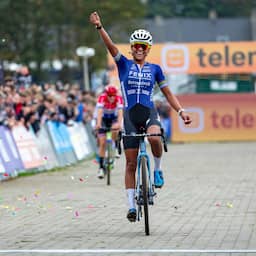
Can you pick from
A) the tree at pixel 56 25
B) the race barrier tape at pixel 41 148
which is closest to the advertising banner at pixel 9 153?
the race barrier tape at pixel 41 148

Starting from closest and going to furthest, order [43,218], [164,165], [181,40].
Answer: [43,218] < [164,165] < [181,40]

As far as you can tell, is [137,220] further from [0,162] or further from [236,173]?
[236,173]

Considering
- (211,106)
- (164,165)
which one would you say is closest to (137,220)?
(164,165)

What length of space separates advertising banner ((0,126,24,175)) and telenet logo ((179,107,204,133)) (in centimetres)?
1777

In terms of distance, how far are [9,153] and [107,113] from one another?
2.17m

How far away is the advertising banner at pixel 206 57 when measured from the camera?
3906 cm

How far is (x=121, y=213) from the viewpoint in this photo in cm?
1301

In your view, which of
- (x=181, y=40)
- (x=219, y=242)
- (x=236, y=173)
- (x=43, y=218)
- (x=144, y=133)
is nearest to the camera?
(x=219, y=242)

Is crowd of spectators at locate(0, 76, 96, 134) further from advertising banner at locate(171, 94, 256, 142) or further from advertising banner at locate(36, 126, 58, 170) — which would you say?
advertising banner at locate(171, 94, 256, 142)

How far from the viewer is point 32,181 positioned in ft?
62.7

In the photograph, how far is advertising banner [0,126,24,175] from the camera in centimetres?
1927

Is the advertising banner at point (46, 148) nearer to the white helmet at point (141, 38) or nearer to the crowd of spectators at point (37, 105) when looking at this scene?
the crowd of spectators at point (37, 105)

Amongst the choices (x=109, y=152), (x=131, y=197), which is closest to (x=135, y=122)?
(x=131, y=197)

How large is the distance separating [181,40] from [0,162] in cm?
7409
